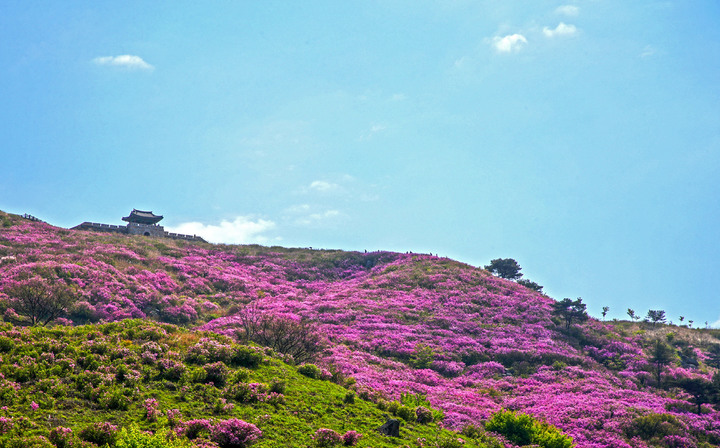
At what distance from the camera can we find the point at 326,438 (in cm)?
1343

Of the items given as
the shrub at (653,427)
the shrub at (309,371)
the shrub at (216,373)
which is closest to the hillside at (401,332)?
the shrub at (653,427)

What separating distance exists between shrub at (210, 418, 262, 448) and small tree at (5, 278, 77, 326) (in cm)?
1944

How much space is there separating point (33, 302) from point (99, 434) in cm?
2059

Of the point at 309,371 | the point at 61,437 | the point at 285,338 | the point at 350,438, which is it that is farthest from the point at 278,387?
the point at 285,338

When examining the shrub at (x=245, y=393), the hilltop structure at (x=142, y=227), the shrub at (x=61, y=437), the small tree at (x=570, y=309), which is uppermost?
A: the hilltop structure at (x=142, y=227)

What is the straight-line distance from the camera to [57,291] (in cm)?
2948

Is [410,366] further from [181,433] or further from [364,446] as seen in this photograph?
[181,433]

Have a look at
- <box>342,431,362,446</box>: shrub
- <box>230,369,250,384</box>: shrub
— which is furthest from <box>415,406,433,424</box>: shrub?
<box>230,369,250,384</box>: shrub

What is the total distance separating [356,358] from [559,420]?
13.4 m

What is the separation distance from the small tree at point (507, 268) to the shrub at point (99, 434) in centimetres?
6677

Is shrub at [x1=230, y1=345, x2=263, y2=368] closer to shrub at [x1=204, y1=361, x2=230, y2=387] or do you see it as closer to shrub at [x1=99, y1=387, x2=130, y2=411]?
shrub at [x1=204, y1=361, x2=230, y2=387]

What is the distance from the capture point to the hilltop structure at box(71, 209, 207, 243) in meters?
71.4

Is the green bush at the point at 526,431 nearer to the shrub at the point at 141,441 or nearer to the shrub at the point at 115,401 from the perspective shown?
the shrub at the point at 141,441

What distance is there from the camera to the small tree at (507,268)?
232 ft
